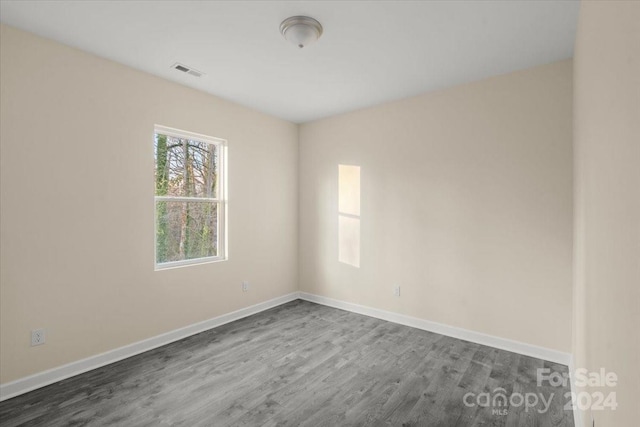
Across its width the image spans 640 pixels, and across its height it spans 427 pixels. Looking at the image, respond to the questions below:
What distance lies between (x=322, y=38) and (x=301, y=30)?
259mm

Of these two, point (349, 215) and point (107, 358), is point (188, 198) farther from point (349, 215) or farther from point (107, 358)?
point (349, 215)

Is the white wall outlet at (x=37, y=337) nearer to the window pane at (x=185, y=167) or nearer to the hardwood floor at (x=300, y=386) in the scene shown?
the hardwood floor at (x=300, y=386)

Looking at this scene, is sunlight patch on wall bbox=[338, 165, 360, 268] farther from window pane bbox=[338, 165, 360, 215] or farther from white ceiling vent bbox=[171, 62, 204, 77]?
white ceiling vent bbox=[171, 62, 204, 77]

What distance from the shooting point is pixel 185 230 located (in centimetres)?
356

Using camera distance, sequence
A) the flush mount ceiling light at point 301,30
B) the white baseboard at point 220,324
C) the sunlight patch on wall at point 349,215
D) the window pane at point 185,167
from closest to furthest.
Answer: the flush mount ceiling light at point 301,30 → the white baseboard at point 220,324 → the window pane at point 185,167 → the sunlight patch on wall at point 349,215

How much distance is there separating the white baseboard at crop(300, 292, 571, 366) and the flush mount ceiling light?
3.13 metres

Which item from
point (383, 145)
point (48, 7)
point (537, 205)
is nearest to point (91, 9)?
point (48, 7)

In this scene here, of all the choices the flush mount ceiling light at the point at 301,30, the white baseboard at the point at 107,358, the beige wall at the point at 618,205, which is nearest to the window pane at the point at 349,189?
the white baseboard at the point at 107,358

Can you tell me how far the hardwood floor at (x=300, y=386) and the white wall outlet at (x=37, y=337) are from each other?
14.2 inches

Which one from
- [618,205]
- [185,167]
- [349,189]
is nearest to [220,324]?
[185,167]

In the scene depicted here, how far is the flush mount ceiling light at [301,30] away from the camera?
2256 millimetres

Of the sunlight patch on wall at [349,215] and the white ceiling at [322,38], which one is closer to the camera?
the white ceiling at [322,38]

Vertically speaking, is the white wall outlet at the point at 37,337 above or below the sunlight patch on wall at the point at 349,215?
below

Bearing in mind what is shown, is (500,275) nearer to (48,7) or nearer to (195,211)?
(195,211)
